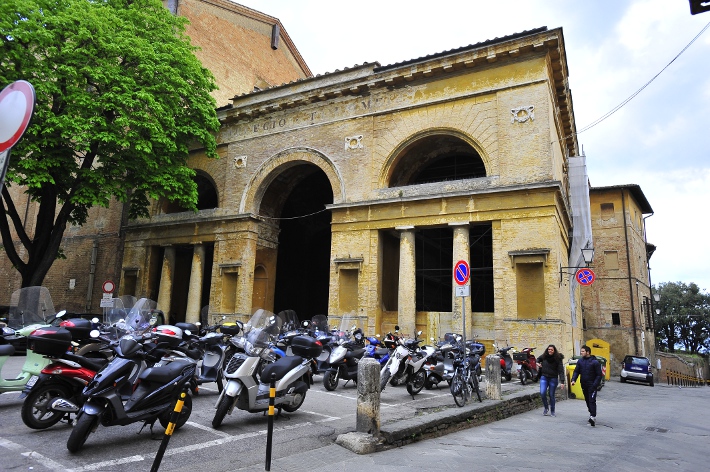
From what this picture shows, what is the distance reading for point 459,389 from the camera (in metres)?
7.56

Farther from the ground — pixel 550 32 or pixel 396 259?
pixel 550 32

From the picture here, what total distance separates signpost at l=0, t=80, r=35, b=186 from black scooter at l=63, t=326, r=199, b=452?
2.39 metres

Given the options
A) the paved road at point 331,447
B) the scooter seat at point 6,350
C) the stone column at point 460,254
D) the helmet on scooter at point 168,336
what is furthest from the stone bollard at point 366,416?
the stone column at point 460,254

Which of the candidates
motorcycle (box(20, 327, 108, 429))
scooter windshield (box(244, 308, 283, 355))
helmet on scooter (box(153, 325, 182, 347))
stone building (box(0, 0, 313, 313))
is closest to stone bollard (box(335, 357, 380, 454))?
scooter windshield (box(244, 308, 283, 355))

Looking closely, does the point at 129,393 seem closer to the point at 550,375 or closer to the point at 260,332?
the point at 260,332

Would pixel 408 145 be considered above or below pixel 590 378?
above

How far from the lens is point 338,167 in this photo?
706 inches

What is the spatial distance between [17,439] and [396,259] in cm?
1460

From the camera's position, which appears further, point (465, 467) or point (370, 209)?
point (370, 209)

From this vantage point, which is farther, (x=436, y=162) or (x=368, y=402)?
(x=436, y=162)

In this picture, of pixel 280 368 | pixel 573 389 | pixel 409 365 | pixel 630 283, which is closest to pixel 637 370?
pixel 630 283

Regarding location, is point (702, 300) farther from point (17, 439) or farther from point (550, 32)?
point (17, 439)

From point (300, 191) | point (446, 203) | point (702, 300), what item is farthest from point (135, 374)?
point (702, 300)

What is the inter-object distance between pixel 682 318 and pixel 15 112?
57.6 meters
